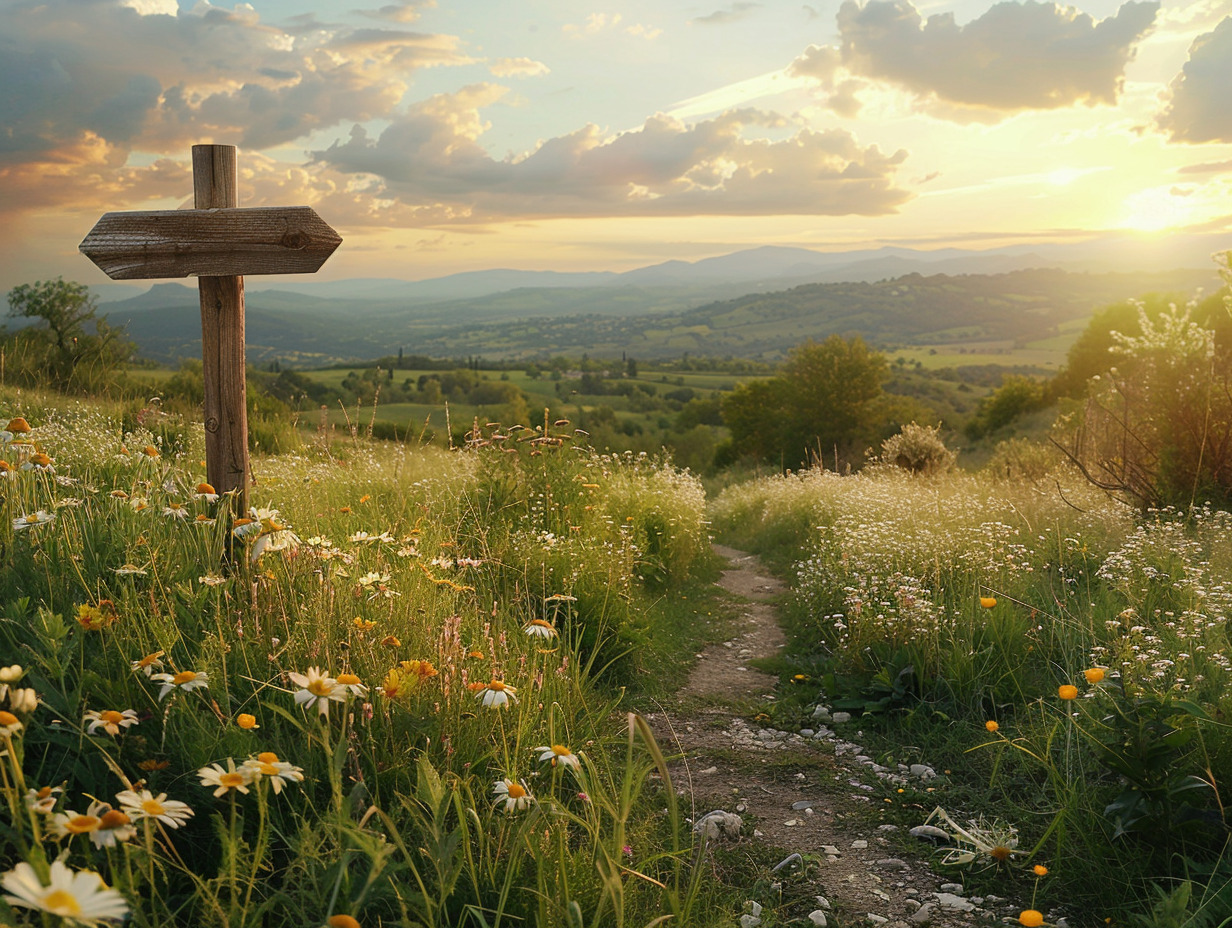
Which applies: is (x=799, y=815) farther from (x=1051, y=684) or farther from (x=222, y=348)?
(x=222, y=348)

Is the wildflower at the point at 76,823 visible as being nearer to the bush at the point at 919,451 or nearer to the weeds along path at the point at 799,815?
the weeds along path at the point at 799,815

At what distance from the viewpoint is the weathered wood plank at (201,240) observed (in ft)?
13.1

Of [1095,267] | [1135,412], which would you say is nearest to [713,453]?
[1135,412]

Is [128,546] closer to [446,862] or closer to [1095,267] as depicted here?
[446,862]

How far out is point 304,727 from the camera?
256cm

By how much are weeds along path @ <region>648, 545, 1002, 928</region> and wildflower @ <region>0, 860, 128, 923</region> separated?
242 cm

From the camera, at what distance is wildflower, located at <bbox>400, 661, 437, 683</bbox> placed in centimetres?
273

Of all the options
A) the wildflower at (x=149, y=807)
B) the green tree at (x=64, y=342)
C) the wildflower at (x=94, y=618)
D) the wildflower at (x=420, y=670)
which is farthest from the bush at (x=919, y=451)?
the wildflower at (x=149, y=807)

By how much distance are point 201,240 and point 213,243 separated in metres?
0.06

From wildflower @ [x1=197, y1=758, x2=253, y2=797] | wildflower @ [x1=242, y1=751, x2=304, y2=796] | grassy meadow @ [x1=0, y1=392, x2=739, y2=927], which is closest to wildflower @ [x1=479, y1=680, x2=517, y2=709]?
grassy meadow @ [x1=0, y1=392, x2=739, y2=927]

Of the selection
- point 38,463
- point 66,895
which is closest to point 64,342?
point 38,463

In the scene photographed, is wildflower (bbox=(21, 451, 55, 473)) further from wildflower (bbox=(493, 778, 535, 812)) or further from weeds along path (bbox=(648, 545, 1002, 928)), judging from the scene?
weeds along path (bbox=(648, 545, 1002, 928))

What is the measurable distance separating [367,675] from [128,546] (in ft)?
5.43

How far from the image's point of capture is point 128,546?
149 inches
